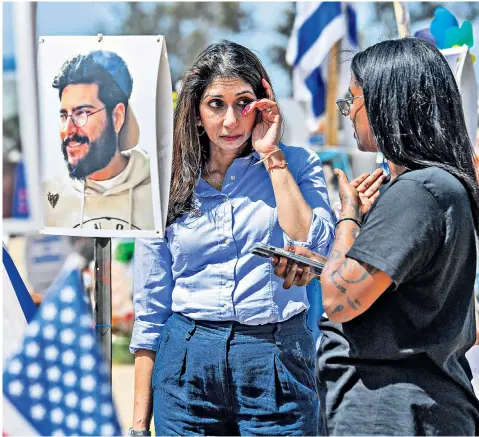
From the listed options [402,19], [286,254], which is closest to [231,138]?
[286,254]

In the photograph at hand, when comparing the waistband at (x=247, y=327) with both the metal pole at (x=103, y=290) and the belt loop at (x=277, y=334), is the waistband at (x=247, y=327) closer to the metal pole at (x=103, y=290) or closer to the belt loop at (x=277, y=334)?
the belt loop at (x=277, y=334)

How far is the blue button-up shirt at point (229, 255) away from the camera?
233 cm

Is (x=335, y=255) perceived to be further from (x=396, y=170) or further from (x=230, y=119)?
(x=230, y=119)

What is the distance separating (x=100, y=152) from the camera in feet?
7.68

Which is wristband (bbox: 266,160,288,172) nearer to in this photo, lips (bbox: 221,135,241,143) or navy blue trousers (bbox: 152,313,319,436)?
lips (bbox: 221,135,241,143)

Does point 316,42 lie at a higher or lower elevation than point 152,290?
higher

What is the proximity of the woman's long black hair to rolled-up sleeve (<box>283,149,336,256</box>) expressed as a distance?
558 millimetres

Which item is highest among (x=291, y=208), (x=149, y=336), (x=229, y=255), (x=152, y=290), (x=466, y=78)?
(x=466, y=78)

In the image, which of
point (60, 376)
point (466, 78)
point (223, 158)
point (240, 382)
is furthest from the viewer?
point (466, 78)

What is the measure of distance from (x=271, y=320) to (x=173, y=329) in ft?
0.97

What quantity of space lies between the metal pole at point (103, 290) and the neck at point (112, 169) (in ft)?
0.60

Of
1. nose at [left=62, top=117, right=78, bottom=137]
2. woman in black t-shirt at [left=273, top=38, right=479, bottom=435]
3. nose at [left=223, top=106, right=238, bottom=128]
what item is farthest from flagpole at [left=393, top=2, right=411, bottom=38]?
woman in black t-shirt at [left=273, top=38, right=479, bottom=435]

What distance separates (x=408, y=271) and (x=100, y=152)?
1.01 m

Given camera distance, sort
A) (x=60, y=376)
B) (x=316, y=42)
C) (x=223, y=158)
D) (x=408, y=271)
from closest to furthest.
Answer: (x=408, y=271) → (x=60, y=376) → (x=223, y=158) → (x=316, y=42)
